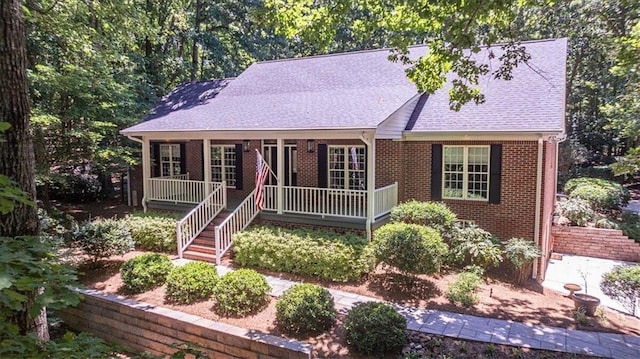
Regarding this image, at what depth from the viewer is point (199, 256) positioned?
11.0 m

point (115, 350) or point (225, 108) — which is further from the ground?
point (225, 108)

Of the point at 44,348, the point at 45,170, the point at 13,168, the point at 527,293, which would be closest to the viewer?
the point at 44,348

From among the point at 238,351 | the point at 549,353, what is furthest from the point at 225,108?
the point at 549,353

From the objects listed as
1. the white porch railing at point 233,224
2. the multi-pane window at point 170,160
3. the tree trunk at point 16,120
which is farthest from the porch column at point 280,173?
the tree trunk at point 16,120

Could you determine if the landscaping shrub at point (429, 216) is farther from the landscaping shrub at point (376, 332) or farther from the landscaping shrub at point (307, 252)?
the landscaping shrub at point (376, 332)

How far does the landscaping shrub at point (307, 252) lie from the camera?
9219 mm

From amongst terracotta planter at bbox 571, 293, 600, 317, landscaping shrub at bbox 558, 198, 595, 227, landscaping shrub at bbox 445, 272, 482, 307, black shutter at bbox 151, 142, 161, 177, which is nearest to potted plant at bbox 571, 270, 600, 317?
terracotta planter at bbox 571, 293, 600, 317

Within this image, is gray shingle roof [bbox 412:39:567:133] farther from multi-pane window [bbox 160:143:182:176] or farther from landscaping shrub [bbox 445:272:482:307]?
multi-pane window [bbox 160:143:182:176]

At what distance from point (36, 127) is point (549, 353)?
13.6 metres

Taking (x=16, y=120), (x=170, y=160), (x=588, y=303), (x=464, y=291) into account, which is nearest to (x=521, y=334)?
(x=464, y=291)

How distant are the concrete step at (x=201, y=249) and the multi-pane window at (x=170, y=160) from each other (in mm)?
5723

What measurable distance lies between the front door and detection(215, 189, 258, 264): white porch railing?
2.10 meters

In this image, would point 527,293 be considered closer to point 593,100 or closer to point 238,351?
point 238,351

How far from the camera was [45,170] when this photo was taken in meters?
Result: 12.0
